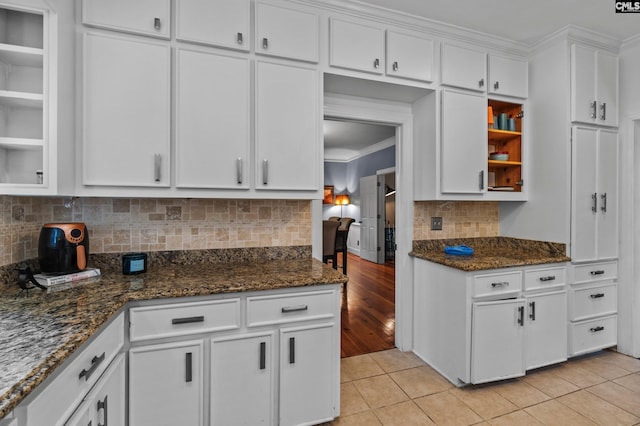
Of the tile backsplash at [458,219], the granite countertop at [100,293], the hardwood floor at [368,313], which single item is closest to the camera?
the granite countertop at [100,293]

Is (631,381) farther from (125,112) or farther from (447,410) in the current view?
(125,112)

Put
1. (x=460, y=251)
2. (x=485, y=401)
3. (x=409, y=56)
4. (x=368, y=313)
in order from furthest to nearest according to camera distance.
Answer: (x=368, y=313)
(x=460, y=251)
(x=409, y=56)
(x=485, y=401)

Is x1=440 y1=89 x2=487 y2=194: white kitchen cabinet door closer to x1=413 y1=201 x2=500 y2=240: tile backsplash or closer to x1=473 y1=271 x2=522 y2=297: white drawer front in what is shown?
x1=413 y1=201 x2=500 y2=240: tile backsplash

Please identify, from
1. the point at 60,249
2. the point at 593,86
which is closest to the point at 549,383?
the point at 593,86

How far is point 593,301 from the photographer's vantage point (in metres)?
2.53

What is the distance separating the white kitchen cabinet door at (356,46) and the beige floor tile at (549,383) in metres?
2.49

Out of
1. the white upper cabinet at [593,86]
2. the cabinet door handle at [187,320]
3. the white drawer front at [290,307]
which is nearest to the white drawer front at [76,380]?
the cabinet door handle at [187,320]

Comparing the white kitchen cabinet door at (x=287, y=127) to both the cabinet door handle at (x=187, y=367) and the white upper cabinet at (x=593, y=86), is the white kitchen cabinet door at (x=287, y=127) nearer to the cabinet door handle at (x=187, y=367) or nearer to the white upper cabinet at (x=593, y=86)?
the cabinet door handle at (x=187, y=367)

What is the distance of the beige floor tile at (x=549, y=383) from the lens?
2.11 meters

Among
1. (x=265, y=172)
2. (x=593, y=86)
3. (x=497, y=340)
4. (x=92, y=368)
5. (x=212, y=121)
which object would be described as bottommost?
(x=497, y=340)

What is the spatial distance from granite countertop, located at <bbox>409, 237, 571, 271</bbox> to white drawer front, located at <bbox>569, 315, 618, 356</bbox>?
0.62m

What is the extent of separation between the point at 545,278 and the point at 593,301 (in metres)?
0.66

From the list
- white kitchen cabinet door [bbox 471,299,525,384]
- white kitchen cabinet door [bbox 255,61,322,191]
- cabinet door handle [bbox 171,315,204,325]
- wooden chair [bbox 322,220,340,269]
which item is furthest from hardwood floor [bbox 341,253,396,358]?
white kitchen cabinet door [bbox 255,61,322,191]

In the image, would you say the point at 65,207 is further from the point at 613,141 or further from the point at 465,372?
the point at 613,141
